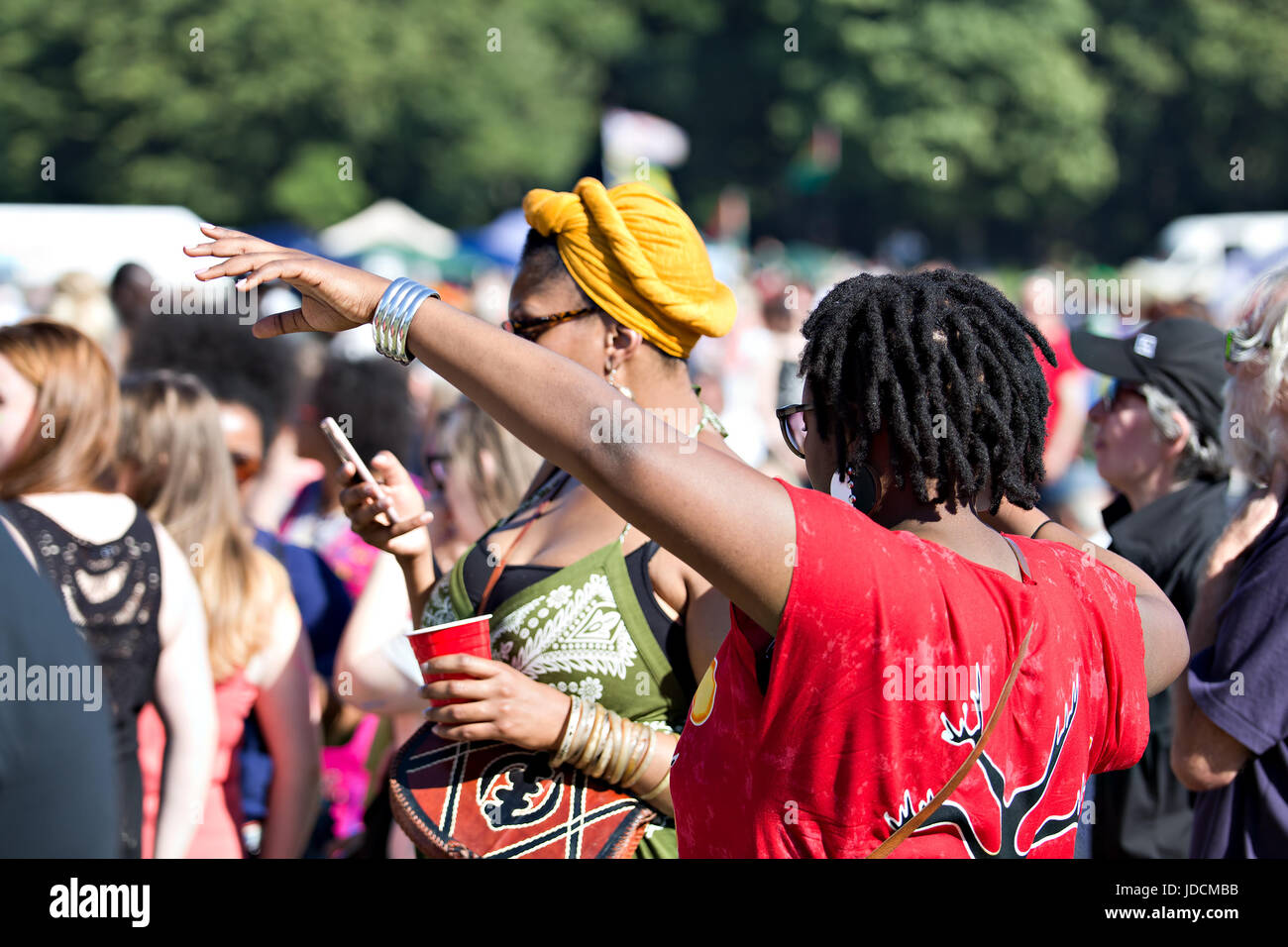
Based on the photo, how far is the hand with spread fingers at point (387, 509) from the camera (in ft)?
8.32

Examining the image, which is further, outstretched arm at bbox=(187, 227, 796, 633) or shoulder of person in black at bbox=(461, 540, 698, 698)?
shoulder of person in black at bbox=(461, 540, 698, 698)

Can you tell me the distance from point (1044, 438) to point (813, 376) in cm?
33

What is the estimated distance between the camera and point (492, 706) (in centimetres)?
217

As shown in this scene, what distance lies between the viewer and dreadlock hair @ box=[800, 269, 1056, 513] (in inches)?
63.9

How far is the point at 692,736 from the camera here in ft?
5.62

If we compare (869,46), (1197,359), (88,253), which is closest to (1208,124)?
(869,46)

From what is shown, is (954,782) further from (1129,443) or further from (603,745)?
(1129,443)

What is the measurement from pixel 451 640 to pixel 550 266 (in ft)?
2.84

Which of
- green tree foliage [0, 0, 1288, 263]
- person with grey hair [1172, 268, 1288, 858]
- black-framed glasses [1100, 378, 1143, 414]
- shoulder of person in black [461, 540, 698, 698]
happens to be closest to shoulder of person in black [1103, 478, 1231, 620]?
black-framed glasses [1100, 378, 1143, 414]

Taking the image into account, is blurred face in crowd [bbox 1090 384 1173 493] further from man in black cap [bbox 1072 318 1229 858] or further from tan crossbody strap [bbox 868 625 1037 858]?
tan crossbody strap [bbox 868 625 1037 858]

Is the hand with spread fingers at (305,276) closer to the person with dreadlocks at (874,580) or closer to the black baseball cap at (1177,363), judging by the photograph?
the person with dreadlocks at (874,580)

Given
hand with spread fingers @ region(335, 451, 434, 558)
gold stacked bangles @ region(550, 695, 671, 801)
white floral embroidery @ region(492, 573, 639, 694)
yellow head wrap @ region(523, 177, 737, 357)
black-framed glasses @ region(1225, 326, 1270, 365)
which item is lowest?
gold stacked bangles @ region(550, 695, 671, 801)

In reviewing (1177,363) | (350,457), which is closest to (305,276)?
(350,457)

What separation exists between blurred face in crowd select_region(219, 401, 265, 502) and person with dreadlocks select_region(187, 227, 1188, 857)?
113 inches
